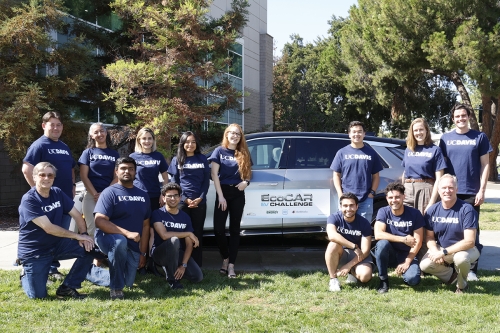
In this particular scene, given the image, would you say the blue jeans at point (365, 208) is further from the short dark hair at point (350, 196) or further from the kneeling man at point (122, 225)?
the kneeling man at point (122, 225)

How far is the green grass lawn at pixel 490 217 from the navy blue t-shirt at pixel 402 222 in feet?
16.4

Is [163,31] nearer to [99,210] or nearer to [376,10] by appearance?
[99,210]

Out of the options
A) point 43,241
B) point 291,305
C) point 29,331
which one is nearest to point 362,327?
point 291,305

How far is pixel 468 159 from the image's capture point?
540cm

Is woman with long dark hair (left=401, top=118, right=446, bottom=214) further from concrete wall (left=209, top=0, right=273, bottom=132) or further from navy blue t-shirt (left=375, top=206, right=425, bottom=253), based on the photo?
concrete wall (left=209, top=0, right=273, bottom=132)

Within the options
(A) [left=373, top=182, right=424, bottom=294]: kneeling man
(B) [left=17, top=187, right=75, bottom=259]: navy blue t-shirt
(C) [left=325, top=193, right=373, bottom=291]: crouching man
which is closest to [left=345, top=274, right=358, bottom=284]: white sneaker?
(C) [left=325, top=193, right=373, bottom=291]: crouching man

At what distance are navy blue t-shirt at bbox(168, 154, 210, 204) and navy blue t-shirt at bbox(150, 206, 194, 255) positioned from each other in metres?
0.29

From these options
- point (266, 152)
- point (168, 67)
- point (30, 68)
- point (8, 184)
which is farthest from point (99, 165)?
point (8, 184)

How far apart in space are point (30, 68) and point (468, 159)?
7.91 meters

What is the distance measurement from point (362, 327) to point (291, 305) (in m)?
0.79

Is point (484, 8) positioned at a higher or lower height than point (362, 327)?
higher

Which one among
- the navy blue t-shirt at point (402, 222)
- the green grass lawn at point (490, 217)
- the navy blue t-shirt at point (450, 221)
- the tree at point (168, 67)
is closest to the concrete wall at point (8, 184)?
the tree at point (168, 67)

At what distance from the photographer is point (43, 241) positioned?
4664 mm

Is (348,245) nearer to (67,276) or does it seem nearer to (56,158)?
(67,276)
